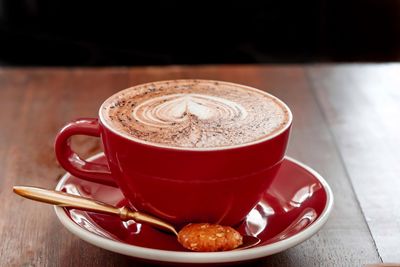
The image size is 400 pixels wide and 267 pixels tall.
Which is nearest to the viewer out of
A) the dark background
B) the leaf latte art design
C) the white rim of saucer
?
the white rim of saucer

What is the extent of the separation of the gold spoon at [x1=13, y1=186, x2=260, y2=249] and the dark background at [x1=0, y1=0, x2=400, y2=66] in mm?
1482

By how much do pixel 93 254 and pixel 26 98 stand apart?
52 centimetres

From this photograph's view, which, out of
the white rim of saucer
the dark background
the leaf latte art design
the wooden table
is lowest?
the dark background

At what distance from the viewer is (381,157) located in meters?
0.92

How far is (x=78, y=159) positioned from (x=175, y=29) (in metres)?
1.44

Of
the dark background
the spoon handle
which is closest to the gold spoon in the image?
the spoon handle

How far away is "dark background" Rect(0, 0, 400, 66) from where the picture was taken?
6.96ft

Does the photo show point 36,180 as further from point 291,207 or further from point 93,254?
point 291,207

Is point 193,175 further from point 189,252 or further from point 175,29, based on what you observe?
point 175,29

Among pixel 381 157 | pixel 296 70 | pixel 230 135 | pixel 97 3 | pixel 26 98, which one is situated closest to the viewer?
pixel 230 135

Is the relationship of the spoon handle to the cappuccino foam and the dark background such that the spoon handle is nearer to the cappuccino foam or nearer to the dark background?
the cappuccino foam

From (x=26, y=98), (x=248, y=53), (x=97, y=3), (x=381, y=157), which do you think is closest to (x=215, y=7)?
(x=248, y=53)

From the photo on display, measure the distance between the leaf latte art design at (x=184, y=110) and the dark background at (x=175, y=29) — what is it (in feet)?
4.61

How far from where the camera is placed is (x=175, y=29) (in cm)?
214
